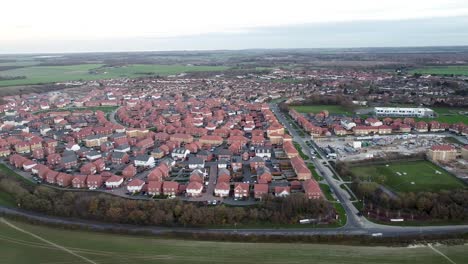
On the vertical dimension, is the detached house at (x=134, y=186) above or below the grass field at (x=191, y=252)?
above

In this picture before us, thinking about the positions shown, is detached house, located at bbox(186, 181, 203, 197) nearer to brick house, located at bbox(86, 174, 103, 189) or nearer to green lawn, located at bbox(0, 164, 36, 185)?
brick house, located at bbox(86, 174, 103, 189)

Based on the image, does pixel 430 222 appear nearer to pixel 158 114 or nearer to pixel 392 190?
pixel 392 190

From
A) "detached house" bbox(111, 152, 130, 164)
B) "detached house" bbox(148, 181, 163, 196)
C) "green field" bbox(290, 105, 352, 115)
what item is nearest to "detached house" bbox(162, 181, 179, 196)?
"detached house" bbox(148, 181, 163, 196)

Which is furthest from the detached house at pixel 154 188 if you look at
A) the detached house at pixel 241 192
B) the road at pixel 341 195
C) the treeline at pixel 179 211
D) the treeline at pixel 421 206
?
the treeline at pixel 421 206

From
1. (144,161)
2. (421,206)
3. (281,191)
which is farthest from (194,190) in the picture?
(421,206)

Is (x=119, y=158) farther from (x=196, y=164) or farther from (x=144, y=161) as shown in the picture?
(x=196, y=164)

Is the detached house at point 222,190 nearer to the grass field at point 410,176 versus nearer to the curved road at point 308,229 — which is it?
the curved road at point 308,229
